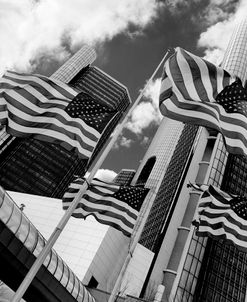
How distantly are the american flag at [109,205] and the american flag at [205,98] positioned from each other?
7802 mm

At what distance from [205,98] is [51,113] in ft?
23.3

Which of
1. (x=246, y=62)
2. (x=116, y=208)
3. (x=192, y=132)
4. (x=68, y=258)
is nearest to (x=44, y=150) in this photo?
(x=192, y=132)

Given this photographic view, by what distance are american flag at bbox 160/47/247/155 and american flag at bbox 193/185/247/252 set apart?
5.77 meters

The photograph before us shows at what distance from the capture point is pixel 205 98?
16188 millimetres

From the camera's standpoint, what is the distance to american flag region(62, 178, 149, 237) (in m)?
21.9

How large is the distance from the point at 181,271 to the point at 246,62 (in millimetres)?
84634

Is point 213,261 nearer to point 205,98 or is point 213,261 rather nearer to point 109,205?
point 109,205

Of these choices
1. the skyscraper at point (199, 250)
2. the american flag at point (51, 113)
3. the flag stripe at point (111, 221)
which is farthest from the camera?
the skyscraper at point (199, 250)

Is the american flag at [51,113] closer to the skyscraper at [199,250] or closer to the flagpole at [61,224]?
the flagpole at [61,224]

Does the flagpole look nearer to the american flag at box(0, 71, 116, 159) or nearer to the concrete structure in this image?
the american flag at box(0, 71, 116, 159)

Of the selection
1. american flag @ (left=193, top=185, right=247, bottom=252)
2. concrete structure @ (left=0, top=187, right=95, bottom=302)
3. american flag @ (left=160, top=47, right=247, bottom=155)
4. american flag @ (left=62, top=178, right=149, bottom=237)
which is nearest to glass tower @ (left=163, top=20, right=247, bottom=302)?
concrete structure @ (left=0, top=187, right=95, bottom=302)

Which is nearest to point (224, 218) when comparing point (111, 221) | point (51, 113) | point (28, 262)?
point (111, 221)

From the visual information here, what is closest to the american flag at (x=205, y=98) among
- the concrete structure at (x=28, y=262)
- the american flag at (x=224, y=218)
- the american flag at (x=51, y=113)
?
the american flag at (x=51, y=113)

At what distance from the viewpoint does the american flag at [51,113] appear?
16125 mm
